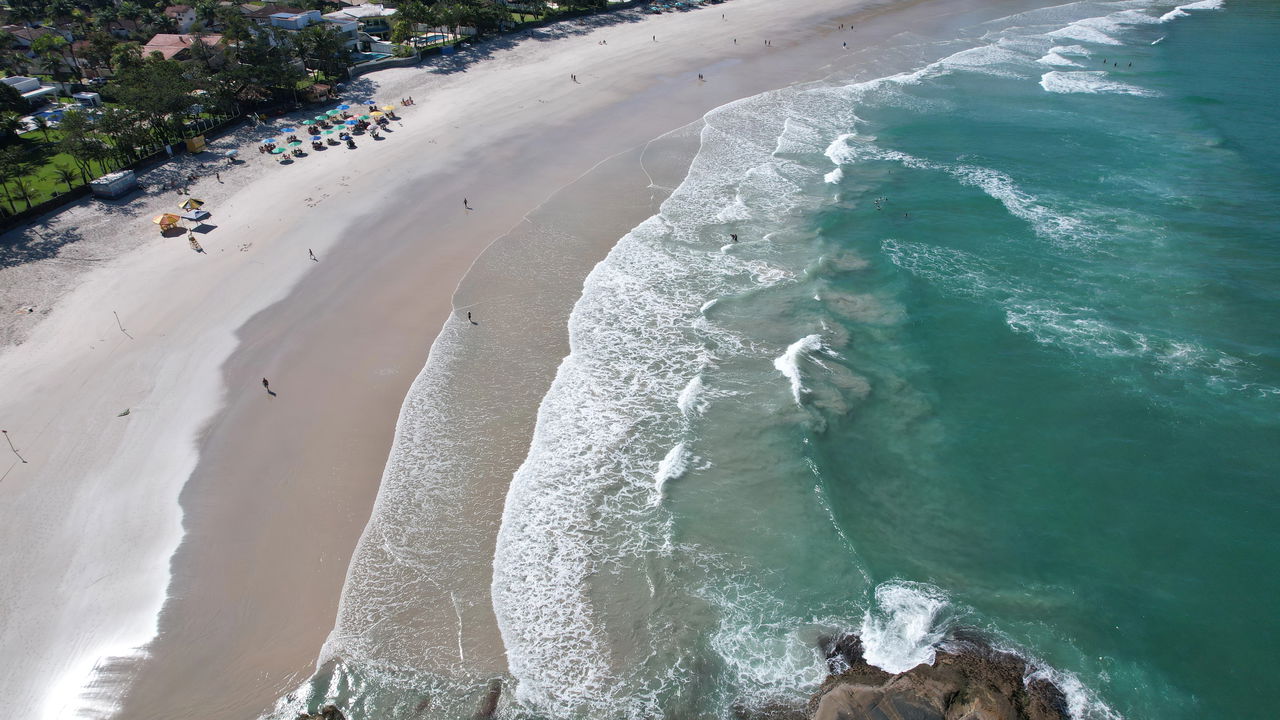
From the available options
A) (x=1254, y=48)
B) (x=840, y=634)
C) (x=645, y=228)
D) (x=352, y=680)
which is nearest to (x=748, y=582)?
(x=840, y=634)

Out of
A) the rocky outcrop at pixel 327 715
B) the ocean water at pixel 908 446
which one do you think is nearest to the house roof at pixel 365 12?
the ocean water at pixel 908 446

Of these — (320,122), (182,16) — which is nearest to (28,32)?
(182,16)

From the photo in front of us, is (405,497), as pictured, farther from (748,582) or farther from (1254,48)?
(1254,48)

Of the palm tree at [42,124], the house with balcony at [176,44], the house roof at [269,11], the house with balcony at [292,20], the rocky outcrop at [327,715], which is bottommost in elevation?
the rocky outcrop at [327,715]

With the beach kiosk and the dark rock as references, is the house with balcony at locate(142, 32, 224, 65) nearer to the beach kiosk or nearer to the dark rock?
the beach kiosk

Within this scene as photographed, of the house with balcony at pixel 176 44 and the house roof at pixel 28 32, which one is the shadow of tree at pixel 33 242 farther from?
the house roof at pixel 28 32

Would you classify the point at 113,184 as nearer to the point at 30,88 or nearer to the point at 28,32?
the point at 30,88
